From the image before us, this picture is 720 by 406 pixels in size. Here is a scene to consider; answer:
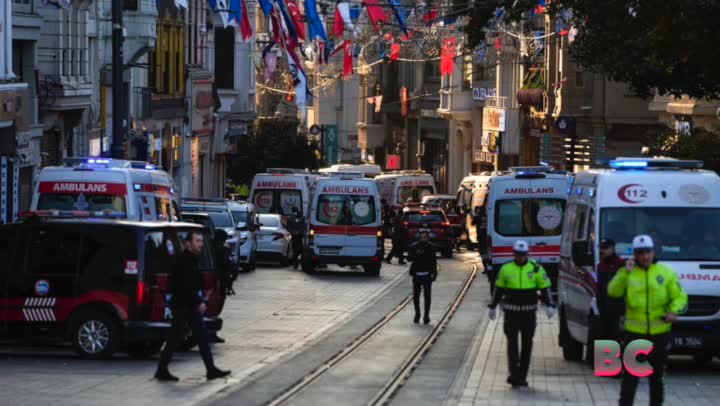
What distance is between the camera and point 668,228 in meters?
19.9

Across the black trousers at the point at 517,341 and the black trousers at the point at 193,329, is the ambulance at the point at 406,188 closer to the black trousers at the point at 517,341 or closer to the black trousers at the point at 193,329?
the black trousers at the point at 517,341

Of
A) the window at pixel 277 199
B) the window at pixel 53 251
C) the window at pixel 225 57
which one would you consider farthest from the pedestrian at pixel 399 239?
the window at pixel 53 251

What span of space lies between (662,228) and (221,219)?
69.7 ft

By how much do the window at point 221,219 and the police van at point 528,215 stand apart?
7.41 meters

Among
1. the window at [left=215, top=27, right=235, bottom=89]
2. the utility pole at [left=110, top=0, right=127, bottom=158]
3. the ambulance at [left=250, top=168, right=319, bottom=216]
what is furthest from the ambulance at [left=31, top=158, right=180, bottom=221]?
the window at [left=215, top=27, right=235, bottom=89]

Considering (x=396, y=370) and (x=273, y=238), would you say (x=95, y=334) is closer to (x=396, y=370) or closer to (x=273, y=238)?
(x=396, y=370)

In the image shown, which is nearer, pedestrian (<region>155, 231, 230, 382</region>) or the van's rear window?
pedestrian (<region>155, 231, 230, 382</region>)

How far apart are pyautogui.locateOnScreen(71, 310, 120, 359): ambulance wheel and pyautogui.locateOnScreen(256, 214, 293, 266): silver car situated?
23.4 metres

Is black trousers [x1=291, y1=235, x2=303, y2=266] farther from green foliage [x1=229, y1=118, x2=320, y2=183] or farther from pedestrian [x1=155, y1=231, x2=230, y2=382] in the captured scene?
green foliage [x1=229, y1=118, x2=320, y2=183]

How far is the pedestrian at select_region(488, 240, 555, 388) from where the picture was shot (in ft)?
58.7

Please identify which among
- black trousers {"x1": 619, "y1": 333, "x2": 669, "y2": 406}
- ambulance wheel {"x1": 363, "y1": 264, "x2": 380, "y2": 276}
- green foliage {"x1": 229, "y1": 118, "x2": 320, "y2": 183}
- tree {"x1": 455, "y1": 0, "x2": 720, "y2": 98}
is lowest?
ambulance wheel {"x1": 363, "y1": 264, "x2": 380, "y2": 276}

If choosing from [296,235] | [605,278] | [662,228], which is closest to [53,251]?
[605,278]

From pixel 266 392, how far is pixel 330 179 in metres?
24.2

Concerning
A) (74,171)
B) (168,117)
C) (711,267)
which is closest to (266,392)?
(711,267)
